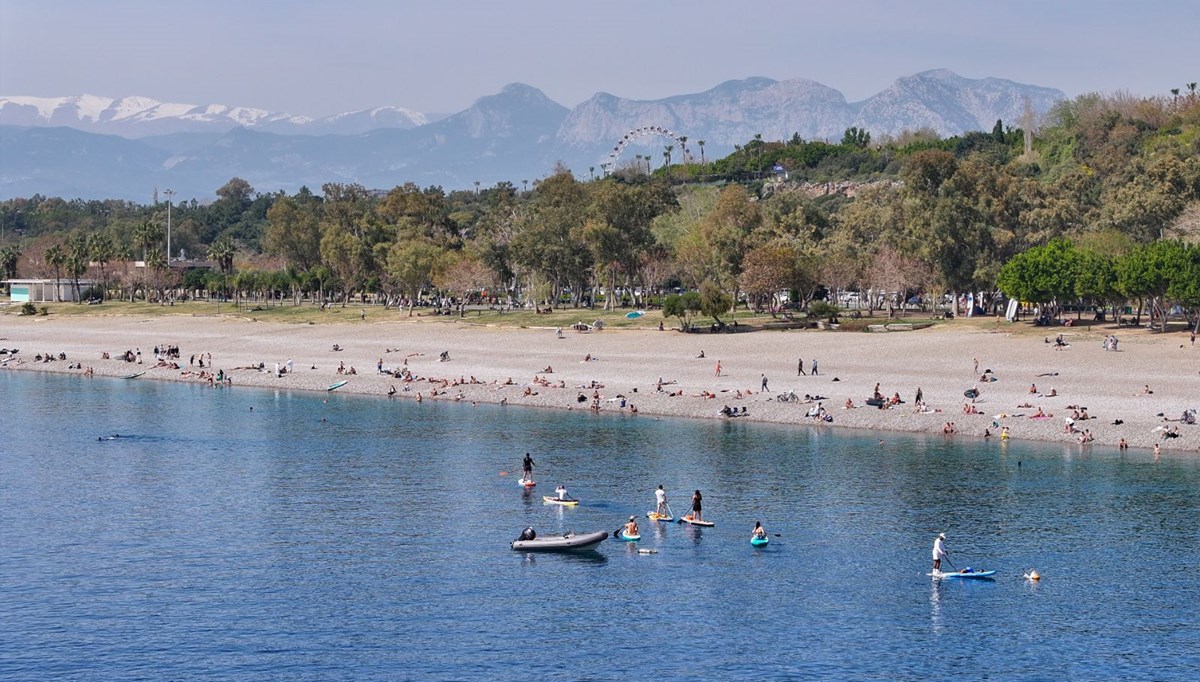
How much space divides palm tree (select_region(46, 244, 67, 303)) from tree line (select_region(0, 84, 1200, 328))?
0.99 feet

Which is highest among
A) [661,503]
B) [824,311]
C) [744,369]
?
[824,311]

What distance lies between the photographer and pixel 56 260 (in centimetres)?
17475

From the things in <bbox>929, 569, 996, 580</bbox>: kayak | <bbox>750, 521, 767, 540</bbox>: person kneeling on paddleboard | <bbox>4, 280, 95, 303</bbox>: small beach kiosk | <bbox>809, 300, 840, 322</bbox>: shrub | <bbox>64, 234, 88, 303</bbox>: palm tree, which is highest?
<bbox>64, 234, 88, 303</bbox>: palm tree

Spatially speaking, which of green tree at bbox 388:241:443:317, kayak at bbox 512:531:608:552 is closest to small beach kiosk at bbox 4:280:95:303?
green tree at bbox 388:241:443:317

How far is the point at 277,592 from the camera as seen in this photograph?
142 feet

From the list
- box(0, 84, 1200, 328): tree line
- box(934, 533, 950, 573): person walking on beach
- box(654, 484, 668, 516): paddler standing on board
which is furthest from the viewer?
box(0, 84, 1200, 328): tree line

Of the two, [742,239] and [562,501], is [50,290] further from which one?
[562,501]

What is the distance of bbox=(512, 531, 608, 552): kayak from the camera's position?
160ft

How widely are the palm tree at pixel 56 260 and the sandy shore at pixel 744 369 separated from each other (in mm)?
46327

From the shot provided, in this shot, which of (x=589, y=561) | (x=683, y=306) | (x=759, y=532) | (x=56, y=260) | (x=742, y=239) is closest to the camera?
(x=589, y=561)

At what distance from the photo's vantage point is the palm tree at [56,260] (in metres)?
175

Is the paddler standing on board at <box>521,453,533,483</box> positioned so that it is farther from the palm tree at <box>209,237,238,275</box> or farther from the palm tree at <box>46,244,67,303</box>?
the palm tree at <box>46,244,67,303</box>

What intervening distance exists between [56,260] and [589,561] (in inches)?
5800

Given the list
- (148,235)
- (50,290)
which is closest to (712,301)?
(148,235)
